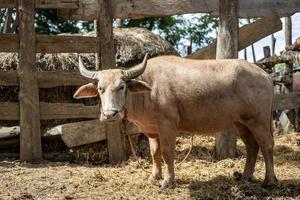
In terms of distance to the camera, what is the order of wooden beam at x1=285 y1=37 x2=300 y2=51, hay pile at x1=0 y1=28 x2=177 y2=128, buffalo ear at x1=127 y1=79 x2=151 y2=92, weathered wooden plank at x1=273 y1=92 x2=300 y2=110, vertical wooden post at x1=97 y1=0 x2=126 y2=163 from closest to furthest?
buffalo ear at x1=127 y1=79 x2=151 y2=92
vertical wooden post at x1=97 y1=0 x2=126 y2=163
hay pile at x1=0 y1=28 x2=177 y2=128
weathered wooden plank at x1=273 y1=92 x2=300 y2=110
wooden beam at x1=285 y1=37 x2=300 y2=51

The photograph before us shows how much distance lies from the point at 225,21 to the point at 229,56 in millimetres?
620

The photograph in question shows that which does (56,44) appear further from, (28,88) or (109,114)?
(109,114)

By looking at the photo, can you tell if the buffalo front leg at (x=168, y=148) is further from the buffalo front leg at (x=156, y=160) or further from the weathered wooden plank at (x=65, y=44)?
the weathered wooden plank at (x=65, y=44)

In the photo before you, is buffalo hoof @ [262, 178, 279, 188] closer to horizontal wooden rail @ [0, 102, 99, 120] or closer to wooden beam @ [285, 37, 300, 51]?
horizontal wooden rail @ [0, 102, 99, 120]

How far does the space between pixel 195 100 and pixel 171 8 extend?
2.72 meters

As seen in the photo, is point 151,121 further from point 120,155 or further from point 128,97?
point 120,155

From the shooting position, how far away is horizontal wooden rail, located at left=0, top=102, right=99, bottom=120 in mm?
8280

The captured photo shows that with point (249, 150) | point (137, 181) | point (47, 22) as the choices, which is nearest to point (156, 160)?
point (137, 181)

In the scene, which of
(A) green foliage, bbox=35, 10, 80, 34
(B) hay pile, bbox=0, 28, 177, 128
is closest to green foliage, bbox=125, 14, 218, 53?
(A) green foliage, bbox=35, 10, 80, 34

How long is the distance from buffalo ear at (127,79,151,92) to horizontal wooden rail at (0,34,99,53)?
227cm

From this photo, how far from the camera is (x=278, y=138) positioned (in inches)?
436

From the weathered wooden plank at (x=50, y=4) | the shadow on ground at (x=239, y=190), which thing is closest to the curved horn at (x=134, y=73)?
the shadow on ground at (x=239, y=190)

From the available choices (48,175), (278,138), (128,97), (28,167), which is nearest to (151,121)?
(128,97)

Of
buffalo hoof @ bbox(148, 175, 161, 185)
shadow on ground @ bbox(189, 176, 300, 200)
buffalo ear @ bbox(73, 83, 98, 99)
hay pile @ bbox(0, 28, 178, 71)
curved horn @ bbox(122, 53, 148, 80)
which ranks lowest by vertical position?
shadow on ground @ bbox(189, 176, 300, 200)
